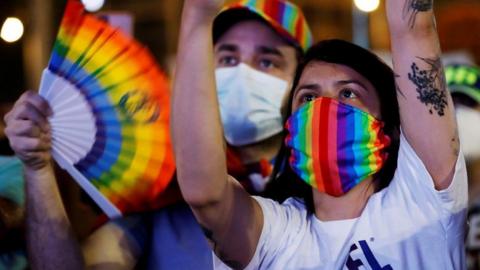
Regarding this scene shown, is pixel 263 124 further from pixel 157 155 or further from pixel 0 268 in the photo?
pixel 0 268

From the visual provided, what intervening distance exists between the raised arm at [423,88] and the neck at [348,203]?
22 centimetres

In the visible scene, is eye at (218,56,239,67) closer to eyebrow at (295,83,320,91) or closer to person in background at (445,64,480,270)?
eyebrow at (295,83,320,91)

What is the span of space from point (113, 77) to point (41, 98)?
8.4 inches

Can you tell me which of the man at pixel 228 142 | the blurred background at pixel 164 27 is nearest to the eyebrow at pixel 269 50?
the man at pixel 228 142

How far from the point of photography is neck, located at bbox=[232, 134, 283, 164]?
3.27 m

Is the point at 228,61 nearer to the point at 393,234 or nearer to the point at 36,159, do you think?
the point at 36,159

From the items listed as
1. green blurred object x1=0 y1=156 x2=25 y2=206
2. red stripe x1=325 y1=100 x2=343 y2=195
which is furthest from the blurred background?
red stripe x1=325 y1=100 x2=343 y2=195

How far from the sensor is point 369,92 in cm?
263

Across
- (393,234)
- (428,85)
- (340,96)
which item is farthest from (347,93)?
(393,234)

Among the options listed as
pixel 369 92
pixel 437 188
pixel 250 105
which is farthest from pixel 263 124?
pixel 437 188

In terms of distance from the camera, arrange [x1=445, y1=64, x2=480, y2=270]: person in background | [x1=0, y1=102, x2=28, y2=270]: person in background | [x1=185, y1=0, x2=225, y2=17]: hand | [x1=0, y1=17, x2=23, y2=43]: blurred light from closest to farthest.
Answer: [x1=185, y1=0, x2=225, y2=17]: hand < [x1=0, y1=102, x2=28, y2=270]: person in background < [x1=0, y1=17, x2=23, y2=43]: blurred light < [x1=445, y1=64, x2=480, y2=270]: person in background

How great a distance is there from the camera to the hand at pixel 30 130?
273cm

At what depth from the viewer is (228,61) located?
334 centimetres

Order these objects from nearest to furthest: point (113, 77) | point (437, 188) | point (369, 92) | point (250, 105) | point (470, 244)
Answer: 1. point (437, 188)
2. point (369, 92)
3. point (113, 77)
4. point (250, 105)
5. point (470, 244)
